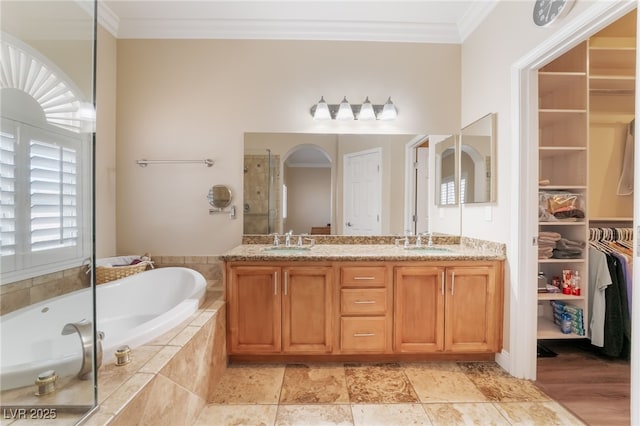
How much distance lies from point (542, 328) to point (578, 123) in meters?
1.58

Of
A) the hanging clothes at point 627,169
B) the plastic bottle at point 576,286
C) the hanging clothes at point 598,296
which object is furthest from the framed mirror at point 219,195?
the hanging clothes at point 627,169

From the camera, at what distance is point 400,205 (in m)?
2.71

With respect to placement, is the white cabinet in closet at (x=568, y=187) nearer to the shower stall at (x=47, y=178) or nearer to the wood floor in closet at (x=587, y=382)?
the wood floor in closet at (x=587, y=382)

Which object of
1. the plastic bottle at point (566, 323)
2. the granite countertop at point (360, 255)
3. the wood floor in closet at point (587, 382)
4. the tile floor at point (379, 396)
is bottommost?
the tile floor at point (379, 396)

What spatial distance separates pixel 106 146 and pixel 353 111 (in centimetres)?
211

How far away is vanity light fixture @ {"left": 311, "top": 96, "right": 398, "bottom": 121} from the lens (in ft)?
8.56

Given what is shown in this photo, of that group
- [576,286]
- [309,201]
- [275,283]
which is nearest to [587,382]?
[576,286]

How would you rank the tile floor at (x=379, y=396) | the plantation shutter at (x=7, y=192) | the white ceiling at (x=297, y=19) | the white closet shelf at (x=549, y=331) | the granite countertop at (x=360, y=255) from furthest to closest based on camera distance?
the white ceiling at (x=297, y=19)
the white closet shelf at (x=549, y=331)
the granite countertop at (x=360, y=255)
the tile floor at (x=379, y=396)
the plantation shutter at (x=7, y=192)

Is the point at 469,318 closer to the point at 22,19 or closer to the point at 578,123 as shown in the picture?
the point at 578,123

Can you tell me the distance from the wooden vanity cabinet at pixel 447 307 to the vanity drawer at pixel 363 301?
0.10m

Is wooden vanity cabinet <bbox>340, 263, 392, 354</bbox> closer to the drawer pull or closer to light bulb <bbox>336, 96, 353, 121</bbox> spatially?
the drawer pull

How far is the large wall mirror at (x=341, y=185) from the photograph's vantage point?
2.65 m

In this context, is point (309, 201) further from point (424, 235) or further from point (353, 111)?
point (424, 235)

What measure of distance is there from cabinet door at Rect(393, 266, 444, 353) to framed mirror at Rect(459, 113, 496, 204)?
2.37ft
